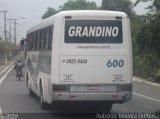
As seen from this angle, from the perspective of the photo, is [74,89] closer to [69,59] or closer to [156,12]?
[69,59]

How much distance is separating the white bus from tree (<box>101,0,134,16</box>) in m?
46.8

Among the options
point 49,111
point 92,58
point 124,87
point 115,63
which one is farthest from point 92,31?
point 49,111

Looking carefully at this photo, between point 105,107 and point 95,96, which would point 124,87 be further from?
point 105,107

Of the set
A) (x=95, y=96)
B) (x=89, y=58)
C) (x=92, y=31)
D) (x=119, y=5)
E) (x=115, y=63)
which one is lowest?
(x=95, y=96)

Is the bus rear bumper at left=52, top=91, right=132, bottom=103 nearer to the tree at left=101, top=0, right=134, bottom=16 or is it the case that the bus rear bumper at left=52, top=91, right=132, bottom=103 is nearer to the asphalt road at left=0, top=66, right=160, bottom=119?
the asphalt road at left=0, top=66, right=160, bottom=119

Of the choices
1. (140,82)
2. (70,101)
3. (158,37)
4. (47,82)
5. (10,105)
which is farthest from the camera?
(140,82)

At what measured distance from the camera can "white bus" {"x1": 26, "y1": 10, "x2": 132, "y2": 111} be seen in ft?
50.5

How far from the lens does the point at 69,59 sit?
51.0ft

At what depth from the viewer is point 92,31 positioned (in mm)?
15758

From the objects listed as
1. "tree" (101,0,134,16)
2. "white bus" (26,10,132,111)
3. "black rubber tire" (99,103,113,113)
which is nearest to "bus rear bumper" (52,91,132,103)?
"white bus" (26,10,132,111)

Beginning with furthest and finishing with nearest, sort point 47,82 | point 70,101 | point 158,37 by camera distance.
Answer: point 158,37 < point 47,82 < point 70,101

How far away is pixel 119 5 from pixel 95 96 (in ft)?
163

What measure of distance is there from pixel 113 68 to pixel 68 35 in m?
1.60

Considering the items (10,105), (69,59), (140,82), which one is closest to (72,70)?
(69,59)
